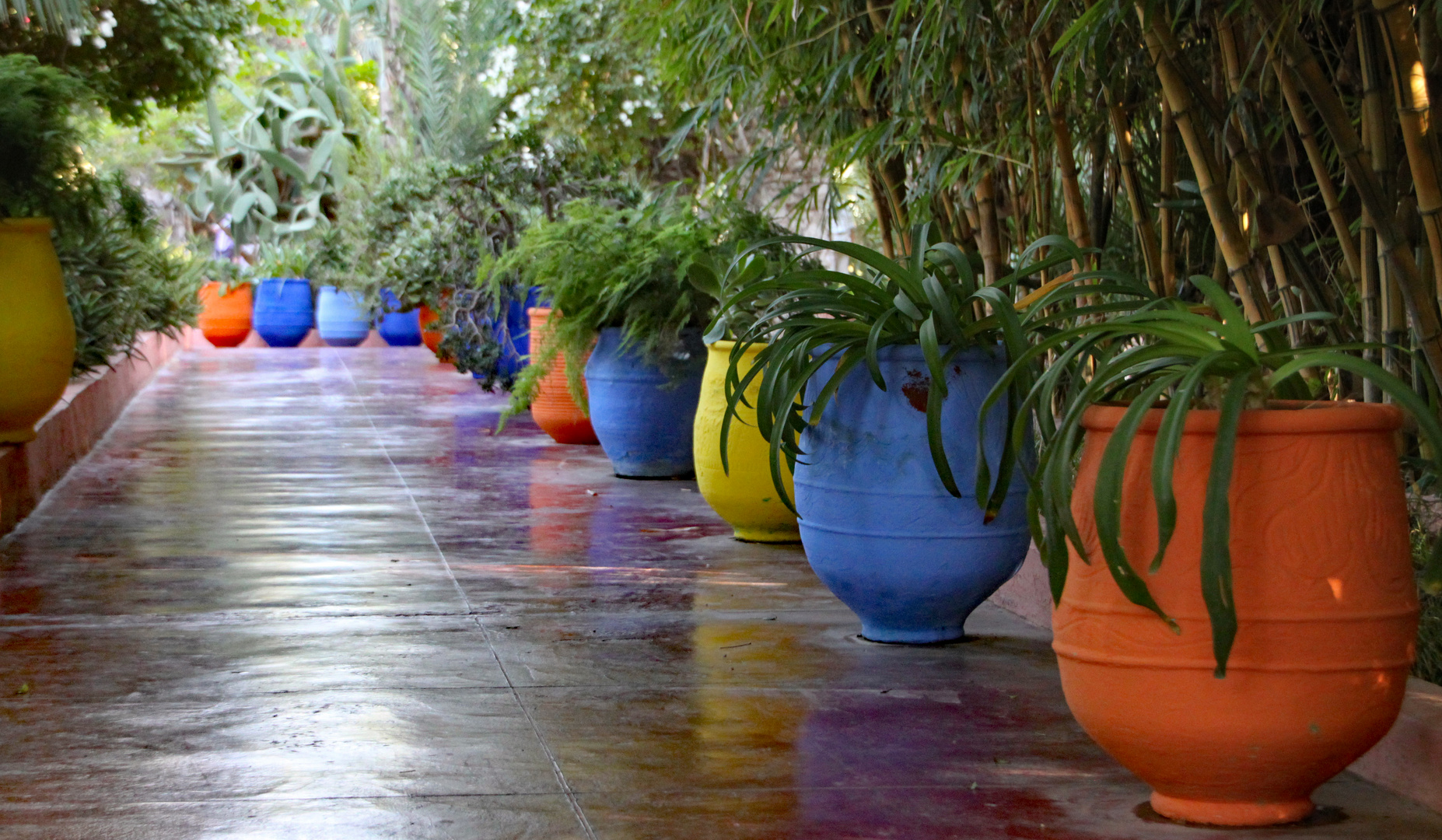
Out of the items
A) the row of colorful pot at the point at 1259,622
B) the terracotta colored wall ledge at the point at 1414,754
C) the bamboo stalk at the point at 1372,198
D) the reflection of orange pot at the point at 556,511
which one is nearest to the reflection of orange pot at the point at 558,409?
the reflection of orange pot at the point at 556,511

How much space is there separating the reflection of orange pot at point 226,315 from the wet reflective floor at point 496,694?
1161cm

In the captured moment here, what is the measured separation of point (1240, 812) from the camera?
2.10 m

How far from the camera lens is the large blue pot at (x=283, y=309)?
16.4 m

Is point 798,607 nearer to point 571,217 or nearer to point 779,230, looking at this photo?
point 779,230

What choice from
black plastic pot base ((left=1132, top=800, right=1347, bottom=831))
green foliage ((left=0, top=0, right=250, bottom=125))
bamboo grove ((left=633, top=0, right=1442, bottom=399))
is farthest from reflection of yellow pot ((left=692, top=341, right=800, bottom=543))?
green foliage ((left=0, top=0, right=250, bottom=125))

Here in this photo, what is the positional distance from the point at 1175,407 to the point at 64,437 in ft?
17.5

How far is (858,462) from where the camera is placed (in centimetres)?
309

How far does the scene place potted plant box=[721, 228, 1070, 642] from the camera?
3.02 meters

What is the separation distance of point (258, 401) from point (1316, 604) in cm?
850

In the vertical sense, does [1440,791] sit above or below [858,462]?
below

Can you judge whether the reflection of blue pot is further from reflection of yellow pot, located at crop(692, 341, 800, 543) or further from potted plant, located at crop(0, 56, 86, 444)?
reflection of yellow pot, located at crop(692, 341, 800, 543)

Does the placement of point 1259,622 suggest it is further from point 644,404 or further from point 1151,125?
point 644,404

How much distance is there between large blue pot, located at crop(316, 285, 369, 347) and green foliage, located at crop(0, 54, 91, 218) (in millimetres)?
11069

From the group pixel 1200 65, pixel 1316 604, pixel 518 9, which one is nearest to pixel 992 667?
pixel 1316 604
